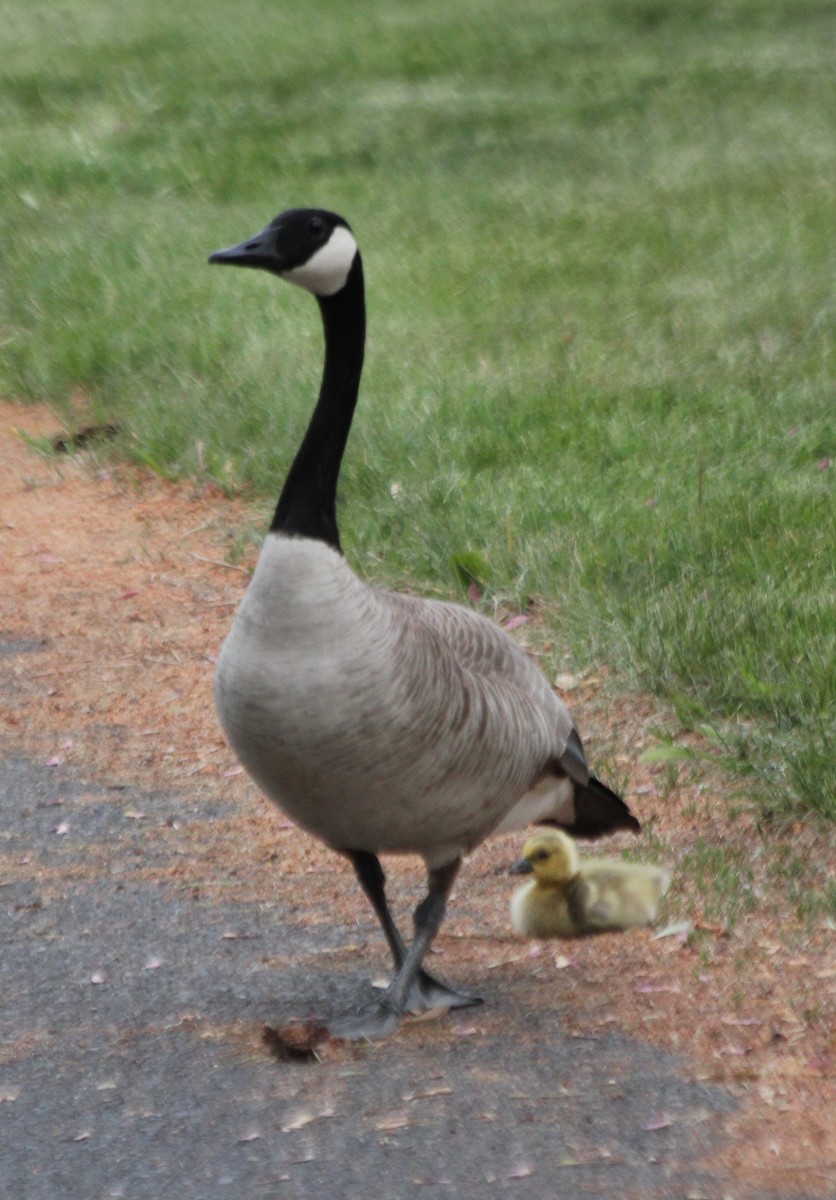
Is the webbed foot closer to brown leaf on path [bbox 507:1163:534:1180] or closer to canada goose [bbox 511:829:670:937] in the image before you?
canada goose [bbox 511:829:670:937]

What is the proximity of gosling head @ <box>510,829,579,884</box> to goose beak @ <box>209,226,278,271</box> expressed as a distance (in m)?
1.55

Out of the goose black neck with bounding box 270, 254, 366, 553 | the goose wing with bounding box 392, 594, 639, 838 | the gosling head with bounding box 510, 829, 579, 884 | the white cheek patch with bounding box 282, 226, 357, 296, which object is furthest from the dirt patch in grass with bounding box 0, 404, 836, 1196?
the white cheek patch with bounding box 282, 226, 357, 296

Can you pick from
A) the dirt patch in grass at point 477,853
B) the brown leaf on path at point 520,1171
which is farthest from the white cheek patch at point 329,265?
the brown leaf on path at point 520,1171

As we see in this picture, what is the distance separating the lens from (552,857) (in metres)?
4.32

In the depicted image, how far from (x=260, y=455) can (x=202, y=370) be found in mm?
1259

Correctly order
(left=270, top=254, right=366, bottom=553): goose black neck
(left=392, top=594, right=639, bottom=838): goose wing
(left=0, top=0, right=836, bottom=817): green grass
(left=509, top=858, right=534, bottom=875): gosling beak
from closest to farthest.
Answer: (left=270, top=254, right=366, bottom=553): goose black neck < (left=392, top=594, right=639, bottom=838): goose wing < (left=509, top=858, right=534, bottom=875): gosling beak < (left=0, top=0, right=836, bottom=817): green grass

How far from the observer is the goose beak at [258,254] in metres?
3.72

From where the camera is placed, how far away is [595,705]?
18.8ft

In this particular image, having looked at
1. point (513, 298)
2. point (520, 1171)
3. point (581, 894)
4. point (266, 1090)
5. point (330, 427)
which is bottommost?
point (513, 298)

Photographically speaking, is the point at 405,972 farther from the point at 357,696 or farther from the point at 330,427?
the point at 330,427

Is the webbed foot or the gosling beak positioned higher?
the webbed foot

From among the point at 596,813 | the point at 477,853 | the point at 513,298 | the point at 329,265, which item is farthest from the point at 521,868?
the point at 513,298

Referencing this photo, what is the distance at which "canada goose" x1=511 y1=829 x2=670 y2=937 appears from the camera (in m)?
4.27

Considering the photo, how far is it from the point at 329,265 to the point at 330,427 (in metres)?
0.35
